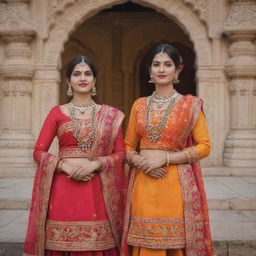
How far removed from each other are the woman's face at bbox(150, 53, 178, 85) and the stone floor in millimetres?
1655

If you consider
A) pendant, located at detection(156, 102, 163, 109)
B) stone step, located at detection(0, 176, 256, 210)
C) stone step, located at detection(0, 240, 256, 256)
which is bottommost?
stone step, located at detection(0, 240, 256, 256)

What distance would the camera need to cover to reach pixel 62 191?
8.94 ft

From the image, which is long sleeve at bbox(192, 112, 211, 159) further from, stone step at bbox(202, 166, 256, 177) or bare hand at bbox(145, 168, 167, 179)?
stone step at bbox(202, 166, 256, 177)

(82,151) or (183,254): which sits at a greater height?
(82,151)

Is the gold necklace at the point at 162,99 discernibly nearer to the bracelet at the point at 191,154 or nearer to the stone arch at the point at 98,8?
the bracelet at the point at 191,154

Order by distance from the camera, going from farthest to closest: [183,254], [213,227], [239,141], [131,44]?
[131,44], [239,141], [213,227], [183,254]

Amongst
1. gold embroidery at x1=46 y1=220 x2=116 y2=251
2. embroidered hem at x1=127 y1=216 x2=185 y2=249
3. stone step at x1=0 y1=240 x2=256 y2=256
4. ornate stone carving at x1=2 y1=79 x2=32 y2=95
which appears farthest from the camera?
ornate stone carving at x1=2 y1=79 x2=32 y2=95

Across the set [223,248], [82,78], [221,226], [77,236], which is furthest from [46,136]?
[221,226]

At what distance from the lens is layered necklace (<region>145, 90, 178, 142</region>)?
2635mm

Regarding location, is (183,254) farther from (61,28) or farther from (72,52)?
(72,52)

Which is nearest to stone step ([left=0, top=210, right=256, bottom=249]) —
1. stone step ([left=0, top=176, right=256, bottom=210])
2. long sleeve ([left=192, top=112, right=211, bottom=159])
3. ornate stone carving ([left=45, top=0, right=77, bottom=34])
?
stone step ([left=0, top=176, right=256, bottom=210])

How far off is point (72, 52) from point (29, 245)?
30.9 ft

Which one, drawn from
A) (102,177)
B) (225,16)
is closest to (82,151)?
(102,177)

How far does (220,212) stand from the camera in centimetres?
507
